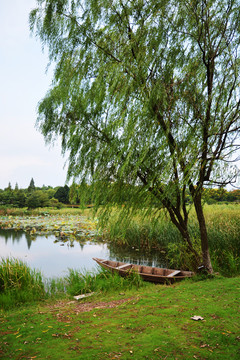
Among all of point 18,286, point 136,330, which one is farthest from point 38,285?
point 136,330

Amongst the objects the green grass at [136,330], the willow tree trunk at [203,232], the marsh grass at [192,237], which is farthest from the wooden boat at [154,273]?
the green grass at [136,330]

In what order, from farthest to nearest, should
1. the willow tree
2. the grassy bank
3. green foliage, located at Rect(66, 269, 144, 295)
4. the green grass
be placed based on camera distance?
1. the grassy bank
2. green foliage, located at Rect(66, 269, 144, 295)
3. the willow tree
4. the green grass

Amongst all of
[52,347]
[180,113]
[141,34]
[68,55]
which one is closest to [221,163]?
[180,113]

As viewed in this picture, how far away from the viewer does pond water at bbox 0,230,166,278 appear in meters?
9.26

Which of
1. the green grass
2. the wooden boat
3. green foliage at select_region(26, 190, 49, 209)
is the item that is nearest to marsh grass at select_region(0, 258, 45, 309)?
the green grass

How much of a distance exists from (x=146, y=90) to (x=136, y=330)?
3.73 m

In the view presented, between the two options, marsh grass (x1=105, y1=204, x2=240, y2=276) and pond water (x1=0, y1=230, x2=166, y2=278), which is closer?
marsh grass (x1=105, y1=204, x2=240, y2=276)

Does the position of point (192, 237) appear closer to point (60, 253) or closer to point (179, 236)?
point (179, 236)

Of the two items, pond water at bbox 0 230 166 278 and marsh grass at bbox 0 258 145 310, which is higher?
marsh grass at bbox 0 258 145 310

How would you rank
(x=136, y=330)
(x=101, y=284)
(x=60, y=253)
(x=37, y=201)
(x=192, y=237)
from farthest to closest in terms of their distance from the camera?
(x=37, y=201), (x=60, y=253), (x=192, y=237), (x=101, y=284), (x=136, y=330)

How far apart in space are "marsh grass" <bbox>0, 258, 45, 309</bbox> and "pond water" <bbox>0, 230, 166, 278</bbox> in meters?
2.02

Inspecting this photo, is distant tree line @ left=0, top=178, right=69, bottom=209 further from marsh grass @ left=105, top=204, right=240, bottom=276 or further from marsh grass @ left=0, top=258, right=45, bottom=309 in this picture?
marsh grass @ left=0, top=258, right=45, bottom=309

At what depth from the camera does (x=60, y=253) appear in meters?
11.3

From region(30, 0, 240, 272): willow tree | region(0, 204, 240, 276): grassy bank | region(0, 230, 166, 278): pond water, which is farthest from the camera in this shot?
region(0, 230, 166, 278): pond water
